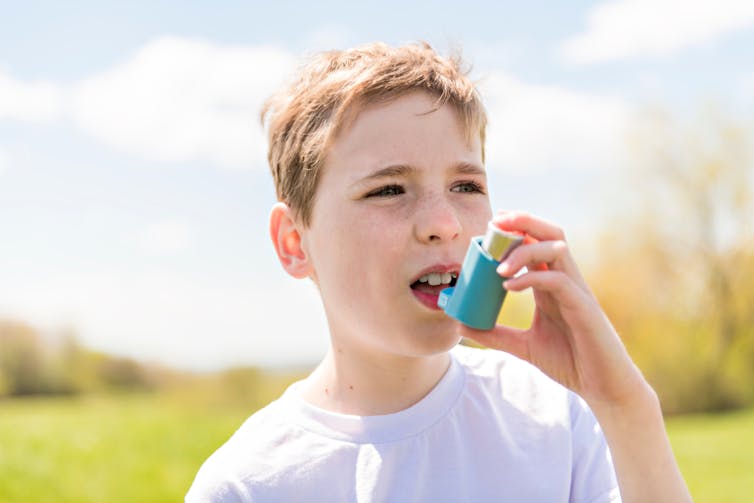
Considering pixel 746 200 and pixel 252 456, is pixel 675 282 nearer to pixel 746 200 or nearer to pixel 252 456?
pixel 746 200

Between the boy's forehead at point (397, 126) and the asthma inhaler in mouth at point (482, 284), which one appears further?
the boy's forehead at point (397, 126)

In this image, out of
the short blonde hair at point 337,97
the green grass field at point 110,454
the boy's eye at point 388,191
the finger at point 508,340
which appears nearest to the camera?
the finger at point 508,340

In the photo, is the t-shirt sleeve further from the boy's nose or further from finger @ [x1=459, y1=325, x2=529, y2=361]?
the boy's nose

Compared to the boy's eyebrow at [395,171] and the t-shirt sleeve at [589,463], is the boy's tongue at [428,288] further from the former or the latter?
the t-shirt sleeve at [589,463]

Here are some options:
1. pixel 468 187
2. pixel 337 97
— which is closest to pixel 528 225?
pixel 468 187

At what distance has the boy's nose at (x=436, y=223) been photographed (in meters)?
2.16

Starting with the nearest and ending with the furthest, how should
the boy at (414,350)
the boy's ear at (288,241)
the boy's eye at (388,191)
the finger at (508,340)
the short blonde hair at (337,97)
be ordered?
the boy at (414,350)
the finger at (508,340)
the boy's eye at (388,191)
the short blonde hair at (337,97)
the boy's ear at (288,241)

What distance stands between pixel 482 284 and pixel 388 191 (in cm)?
46

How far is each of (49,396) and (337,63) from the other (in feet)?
36.2

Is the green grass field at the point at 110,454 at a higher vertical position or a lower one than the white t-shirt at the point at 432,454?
lower

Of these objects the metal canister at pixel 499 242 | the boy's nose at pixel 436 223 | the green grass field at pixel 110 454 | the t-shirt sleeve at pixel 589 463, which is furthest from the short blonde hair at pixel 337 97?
the green grass field at pixel 110 454

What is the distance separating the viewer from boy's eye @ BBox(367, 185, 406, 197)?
7.40 feet

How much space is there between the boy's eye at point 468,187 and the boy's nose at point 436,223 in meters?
0.12

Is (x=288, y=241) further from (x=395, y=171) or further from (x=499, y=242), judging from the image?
(x=499, y=242)
